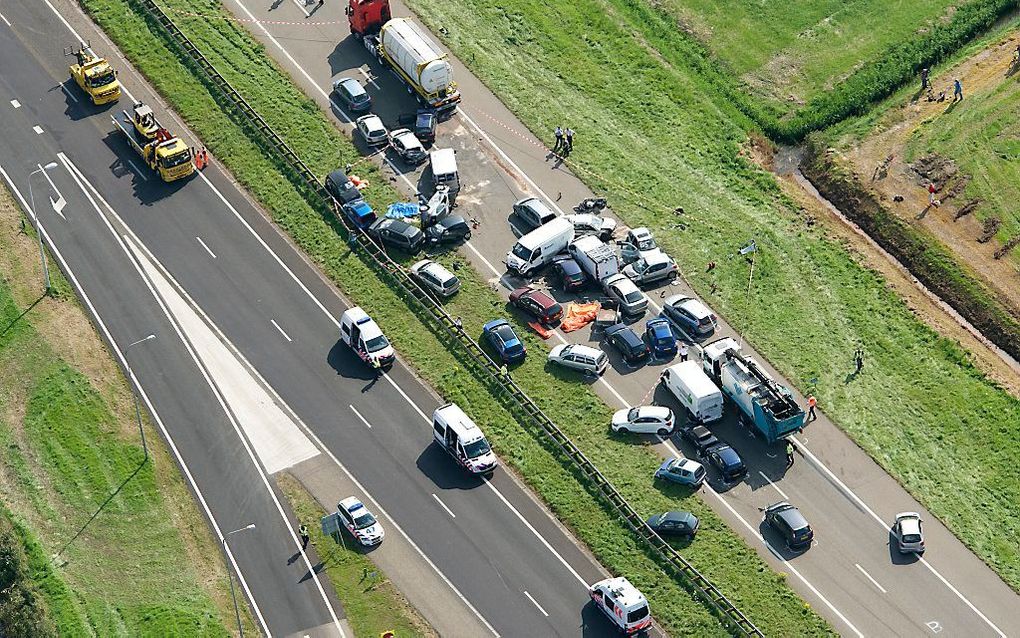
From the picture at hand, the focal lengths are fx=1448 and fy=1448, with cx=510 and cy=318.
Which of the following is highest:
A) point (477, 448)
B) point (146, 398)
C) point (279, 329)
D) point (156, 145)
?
point (477, 448)

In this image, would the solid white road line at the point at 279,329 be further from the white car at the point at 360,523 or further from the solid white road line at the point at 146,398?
the white car at the point at 360,523

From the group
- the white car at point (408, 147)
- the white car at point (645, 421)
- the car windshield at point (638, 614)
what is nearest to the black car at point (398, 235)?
the white car at point (408, 147)

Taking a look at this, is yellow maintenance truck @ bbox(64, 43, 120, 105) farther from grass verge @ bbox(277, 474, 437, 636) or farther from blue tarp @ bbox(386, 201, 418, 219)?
grass verge @ bbox(277, 474, 437, 636)

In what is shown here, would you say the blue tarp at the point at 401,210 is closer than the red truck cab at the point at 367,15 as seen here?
Yes

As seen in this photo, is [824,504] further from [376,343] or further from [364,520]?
[376,343]

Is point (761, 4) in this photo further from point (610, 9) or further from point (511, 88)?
point (511, 88)

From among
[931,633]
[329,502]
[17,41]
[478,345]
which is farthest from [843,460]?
[17,41]

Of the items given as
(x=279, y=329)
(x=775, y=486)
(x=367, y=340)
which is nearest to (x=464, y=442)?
(x=367, y=340)
